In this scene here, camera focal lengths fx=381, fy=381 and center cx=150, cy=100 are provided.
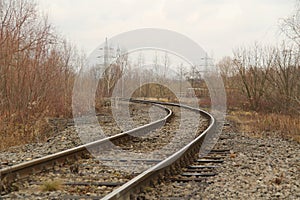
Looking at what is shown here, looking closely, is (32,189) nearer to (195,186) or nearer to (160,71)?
(195,186)

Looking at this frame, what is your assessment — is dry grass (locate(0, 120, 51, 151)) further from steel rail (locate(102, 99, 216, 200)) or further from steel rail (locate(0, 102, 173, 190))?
steel rail (locate(102, 99, 216, 200))

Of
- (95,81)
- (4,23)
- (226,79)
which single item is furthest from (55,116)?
(226,79)

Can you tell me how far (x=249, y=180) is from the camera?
5965 millimetres

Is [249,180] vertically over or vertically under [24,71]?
under

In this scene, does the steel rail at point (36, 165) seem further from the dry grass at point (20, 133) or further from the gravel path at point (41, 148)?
the dry grass at point (20, 133)

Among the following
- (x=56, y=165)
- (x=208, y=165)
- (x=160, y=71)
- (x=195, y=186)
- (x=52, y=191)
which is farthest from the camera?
(x=160, y=71)

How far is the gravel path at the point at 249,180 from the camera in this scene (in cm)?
507

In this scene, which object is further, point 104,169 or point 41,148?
point 41,148

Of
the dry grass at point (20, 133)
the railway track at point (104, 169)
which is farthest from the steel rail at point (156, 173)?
the dry grass at point (20, 133)

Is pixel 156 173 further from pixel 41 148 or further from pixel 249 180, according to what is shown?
pixel 41 148

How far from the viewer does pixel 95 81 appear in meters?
24.8

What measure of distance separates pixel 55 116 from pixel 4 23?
16.7 ft

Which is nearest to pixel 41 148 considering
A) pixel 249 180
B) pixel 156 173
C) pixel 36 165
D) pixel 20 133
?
pixel 20 133

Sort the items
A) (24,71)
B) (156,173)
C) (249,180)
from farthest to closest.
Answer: (24,71), (249,180), (156,173)
